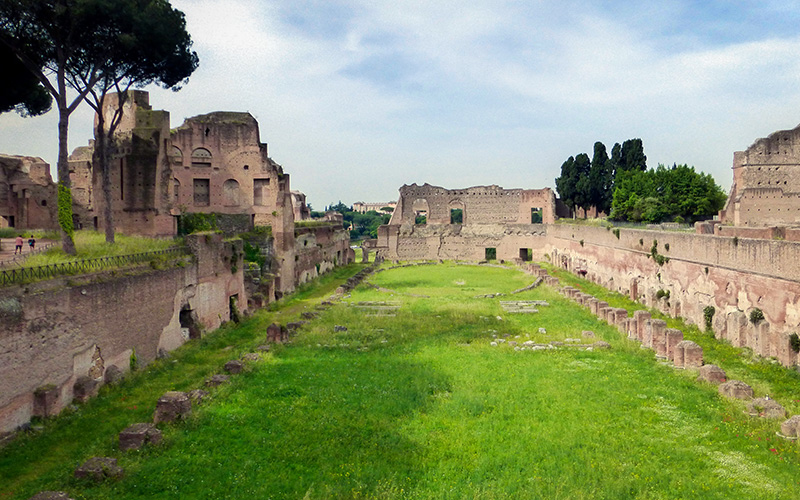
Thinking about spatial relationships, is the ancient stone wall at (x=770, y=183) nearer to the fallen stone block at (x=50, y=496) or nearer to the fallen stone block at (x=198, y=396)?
the fallen stone block at (x=198, y=396)

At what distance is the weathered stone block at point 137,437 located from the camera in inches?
290

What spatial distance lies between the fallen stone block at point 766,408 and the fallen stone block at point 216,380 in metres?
8.82

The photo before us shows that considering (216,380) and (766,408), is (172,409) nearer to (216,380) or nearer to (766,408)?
(216,380)

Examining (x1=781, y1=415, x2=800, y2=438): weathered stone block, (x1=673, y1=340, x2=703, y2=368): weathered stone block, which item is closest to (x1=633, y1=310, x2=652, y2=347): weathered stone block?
(x1=673, y1=340, x2=703, y2=368): weathered stone block

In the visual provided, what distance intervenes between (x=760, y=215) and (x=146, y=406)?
27.6 metres

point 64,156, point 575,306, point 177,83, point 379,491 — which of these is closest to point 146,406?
point 379,491

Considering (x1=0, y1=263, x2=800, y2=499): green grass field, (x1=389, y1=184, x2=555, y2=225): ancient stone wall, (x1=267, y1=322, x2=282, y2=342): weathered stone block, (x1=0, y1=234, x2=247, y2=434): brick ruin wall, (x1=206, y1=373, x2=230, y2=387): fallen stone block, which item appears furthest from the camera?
(x1=389, y1=184, x2=555, y2=225): ancient stone wall

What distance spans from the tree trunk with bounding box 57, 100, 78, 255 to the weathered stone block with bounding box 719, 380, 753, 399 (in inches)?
529

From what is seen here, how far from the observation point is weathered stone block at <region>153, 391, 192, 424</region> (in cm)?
830

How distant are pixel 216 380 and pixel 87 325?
2.44 meters

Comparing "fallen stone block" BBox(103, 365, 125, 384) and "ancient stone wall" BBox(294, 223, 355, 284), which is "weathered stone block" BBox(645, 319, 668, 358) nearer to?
"fallen stone block" BBox(103, 365, 125, 384)

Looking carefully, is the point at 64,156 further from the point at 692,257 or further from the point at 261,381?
the point at 692,257

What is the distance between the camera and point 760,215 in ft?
86.1

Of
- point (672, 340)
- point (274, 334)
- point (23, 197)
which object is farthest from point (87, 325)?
point (23, 197)
